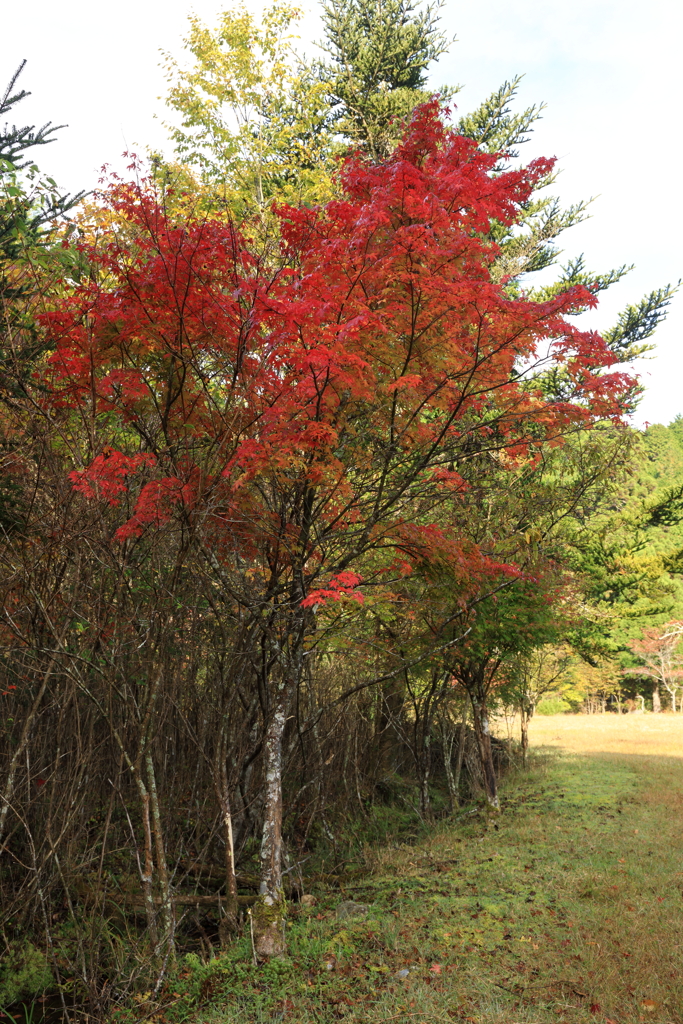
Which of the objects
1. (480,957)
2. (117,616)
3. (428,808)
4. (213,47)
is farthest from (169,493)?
(213,47)

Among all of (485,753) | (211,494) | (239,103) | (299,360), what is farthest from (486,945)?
(239,103)

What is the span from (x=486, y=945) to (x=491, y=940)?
11 centimetres

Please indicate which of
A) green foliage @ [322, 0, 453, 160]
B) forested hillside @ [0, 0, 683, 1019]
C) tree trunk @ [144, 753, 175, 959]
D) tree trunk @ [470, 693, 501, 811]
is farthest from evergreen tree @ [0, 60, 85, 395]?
green foliage @ [322, 0, 453, 160]

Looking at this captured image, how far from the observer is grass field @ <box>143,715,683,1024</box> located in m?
4.41

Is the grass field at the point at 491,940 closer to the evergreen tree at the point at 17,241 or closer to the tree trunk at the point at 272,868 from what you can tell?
the tree trunk at the point at 272,868

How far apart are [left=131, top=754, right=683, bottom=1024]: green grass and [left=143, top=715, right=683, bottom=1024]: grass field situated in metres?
0.01

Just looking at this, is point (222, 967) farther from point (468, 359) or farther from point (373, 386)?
point (468, 359)

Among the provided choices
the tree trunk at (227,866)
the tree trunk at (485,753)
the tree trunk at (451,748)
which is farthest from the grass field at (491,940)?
the tree trunk at (451,748)

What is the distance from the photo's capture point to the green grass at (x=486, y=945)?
4.41 metres

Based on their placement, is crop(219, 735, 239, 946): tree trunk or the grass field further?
crop(219, 735, 239, 946): tree trunk

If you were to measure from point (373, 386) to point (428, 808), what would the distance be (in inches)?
287

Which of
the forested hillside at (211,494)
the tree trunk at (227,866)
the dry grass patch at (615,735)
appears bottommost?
the dry grass patch at (615,735)

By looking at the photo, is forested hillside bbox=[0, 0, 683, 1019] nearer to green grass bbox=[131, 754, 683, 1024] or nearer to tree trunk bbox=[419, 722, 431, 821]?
green grass bbox=[131, 754, 683, 1024]

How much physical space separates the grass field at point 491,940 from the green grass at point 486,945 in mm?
13
